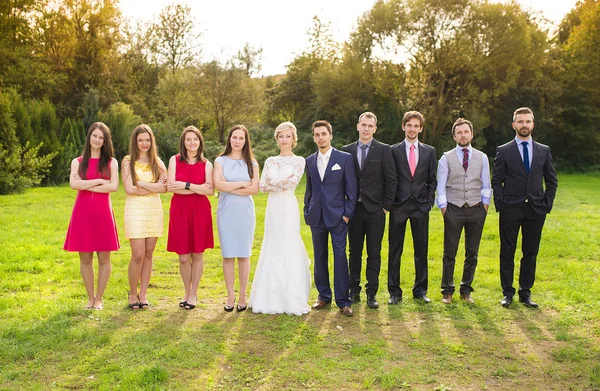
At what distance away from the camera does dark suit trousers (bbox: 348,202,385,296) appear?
6641mm

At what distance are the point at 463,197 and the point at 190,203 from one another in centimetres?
327

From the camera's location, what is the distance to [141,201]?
6434 mm

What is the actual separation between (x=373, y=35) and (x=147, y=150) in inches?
985

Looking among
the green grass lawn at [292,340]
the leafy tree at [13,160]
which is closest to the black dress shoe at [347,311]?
the green grass lawn at [292,340]

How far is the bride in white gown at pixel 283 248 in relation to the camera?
643 cm

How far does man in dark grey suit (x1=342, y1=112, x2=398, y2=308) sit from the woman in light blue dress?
1241 millimetres

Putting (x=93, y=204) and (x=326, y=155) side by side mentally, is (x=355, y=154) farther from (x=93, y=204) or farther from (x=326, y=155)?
(x=93, y=204)

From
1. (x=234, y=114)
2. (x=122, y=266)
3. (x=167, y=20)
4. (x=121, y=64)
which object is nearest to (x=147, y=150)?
(x=122, y=266)

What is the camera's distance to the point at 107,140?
6.46 m

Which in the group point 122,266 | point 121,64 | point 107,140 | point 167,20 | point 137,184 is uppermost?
point 167,20

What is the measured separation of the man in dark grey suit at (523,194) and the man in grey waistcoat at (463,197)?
7.8 inches

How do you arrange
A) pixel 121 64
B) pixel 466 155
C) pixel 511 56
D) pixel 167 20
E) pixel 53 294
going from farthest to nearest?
1. pixel 167 20
2. pixel 121 64
3. pixel 511 56
4. pixel 53 294
5. pixel 466 155

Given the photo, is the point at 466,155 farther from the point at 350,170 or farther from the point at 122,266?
the point at 122,266

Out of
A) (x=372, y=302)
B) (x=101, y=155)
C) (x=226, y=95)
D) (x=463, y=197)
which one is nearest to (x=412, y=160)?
(x=463, y=197)
